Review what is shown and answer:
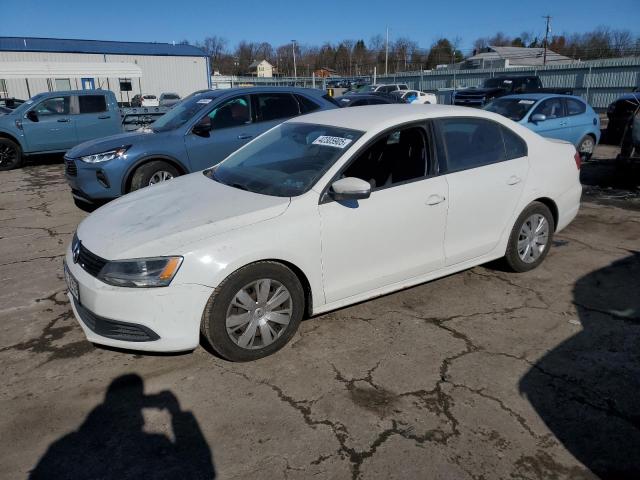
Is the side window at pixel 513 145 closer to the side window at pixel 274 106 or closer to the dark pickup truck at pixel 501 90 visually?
the side window at pixel 274 106

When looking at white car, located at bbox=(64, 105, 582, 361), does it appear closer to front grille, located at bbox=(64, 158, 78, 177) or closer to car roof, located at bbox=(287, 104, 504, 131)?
car roof, located at bbox=(287, 104, 504, 131)

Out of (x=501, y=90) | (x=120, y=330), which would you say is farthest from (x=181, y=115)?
(x=501, y=90)

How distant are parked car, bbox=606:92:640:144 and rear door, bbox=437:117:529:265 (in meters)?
11.0

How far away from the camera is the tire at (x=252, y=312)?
3062 mm

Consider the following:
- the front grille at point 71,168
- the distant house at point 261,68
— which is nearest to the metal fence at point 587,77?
the front grille at point 71,168

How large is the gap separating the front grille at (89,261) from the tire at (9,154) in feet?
33.7

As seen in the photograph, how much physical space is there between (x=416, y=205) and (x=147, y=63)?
4182 centimetres

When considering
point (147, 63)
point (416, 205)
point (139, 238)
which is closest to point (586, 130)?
point (416, 205)

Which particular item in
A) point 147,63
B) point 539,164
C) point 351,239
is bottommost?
point 351,239

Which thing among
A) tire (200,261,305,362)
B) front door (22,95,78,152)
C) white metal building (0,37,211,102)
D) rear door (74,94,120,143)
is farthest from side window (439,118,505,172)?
white metal building (0,37,211,102)

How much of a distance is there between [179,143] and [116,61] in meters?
37.0

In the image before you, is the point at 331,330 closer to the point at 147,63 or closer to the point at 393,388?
the point at 393,388

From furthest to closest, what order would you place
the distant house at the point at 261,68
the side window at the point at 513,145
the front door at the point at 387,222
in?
1. the distant house at the point at 261,68
2. the side window at the point at 513,145
3. the front door at the point at 387,222

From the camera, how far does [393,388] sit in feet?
10.0
